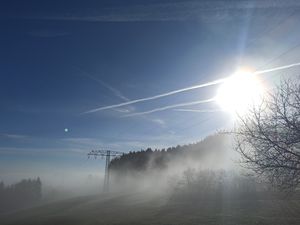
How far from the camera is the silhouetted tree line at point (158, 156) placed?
301 feet

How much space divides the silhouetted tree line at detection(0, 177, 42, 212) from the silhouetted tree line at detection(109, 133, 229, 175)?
58842 mm

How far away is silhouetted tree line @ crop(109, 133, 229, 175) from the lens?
91.6 m

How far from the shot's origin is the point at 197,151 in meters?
94.4

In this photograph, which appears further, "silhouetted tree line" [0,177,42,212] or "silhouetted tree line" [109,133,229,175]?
"silhouetted tree line" [0,177,42,212]

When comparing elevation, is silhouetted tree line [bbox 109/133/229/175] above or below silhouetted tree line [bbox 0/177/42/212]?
above

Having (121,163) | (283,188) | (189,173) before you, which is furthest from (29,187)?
(283,188)

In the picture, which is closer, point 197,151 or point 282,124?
point 282,124

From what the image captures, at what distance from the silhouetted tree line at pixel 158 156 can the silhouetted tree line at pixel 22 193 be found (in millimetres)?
58842

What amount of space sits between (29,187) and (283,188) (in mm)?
187393

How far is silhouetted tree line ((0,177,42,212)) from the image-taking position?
17512 cm

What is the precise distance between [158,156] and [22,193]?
97.6m

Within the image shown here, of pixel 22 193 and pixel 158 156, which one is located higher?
pixel 158 156

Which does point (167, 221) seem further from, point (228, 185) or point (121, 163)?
point (121, 163)

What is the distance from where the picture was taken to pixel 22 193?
184 m
